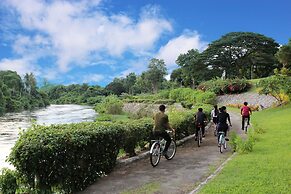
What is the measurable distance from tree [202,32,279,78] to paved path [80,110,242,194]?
54.7m

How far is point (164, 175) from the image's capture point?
909cm

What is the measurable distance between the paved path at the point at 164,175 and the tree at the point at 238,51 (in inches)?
2154

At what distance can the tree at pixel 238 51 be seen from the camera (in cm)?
6450

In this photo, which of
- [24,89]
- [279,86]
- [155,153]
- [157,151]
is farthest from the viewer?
[24,89]

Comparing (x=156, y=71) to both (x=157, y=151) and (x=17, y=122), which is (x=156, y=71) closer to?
(x=17, y=122)

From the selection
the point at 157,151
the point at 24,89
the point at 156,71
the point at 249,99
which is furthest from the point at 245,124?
the point at 24,89

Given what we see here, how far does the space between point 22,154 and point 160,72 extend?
7909 centimetres

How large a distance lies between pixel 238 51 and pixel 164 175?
199 feet

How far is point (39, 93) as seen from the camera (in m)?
117

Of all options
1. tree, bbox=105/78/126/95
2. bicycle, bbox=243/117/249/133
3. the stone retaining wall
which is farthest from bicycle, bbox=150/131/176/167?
tree, bbox=105/78/126/95

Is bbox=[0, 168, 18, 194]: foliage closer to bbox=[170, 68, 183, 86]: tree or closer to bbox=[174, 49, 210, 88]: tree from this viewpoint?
bbox=[174, 49, 210, 88]: tree

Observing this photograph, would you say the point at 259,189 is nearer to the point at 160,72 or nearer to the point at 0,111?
the point at 0,111

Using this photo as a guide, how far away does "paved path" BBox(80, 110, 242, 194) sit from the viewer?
25.9 ft

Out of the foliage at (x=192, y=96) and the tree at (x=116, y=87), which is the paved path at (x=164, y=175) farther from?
the tree at (x=116, y=87)
